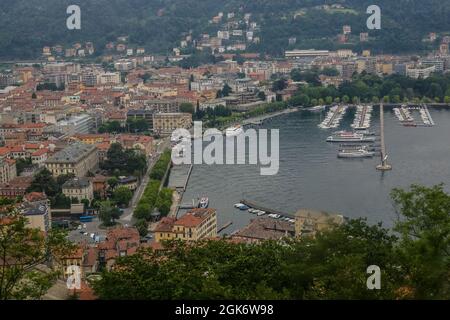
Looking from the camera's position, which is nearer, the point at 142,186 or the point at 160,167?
the point at 142,186

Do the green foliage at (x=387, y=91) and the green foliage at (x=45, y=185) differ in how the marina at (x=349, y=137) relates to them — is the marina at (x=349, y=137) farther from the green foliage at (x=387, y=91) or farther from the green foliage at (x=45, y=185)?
the green foliage at (x=45, y=185)

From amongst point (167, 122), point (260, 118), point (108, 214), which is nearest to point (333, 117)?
point (260, 118)

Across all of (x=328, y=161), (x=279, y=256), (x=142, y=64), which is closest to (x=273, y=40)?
(x=142, y=64)

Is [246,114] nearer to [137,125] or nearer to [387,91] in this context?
[137,125]

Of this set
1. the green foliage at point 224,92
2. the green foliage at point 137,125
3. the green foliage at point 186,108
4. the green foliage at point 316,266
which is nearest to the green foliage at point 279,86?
the green foliage at point 224,92

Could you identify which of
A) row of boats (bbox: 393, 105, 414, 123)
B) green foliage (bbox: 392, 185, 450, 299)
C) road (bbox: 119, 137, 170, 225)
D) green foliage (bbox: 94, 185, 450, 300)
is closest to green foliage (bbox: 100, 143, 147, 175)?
→ road (bbox: 119, 137, 170, 225)

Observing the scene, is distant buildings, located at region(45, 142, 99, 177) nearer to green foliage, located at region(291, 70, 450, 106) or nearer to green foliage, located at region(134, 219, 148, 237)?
green foliage, located at region(134, 219, 148, 237)
